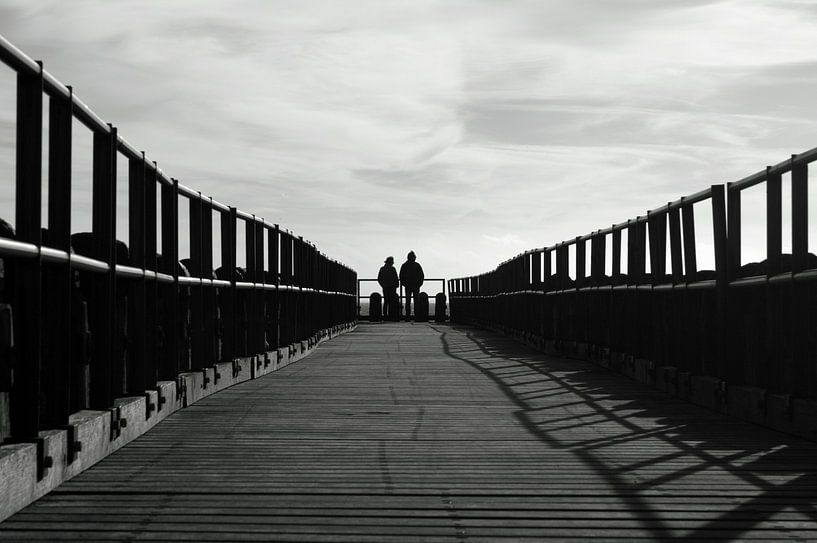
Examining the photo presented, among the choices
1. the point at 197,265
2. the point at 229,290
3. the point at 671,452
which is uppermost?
the point at 197,265

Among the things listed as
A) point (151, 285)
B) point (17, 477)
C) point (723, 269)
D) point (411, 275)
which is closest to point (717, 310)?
point (723, 269)

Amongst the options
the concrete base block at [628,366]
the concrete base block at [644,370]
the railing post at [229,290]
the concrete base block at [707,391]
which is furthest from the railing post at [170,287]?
the concrete base block at [628,366]

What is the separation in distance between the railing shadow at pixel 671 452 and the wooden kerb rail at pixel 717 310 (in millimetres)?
217

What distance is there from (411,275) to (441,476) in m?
36.4

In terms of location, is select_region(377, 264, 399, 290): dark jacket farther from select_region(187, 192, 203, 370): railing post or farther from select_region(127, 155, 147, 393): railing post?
select_region(127, 155, 147, 393): railing post

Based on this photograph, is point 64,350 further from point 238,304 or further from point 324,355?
point 324,355

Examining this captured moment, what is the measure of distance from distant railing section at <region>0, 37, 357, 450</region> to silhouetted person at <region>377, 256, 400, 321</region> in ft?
98.9

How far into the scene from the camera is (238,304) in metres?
11.6

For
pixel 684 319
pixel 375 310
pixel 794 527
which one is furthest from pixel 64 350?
pixel 375 310

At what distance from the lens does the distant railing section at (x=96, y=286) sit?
4996 millimetres

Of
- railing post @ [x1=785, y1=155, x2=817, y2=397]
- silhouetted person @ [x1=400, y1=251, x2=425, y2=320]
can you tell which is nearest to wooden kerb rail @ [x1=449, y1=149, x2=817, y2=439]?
railing post @ [x1=785, y1=155, x2=817, y2=397]

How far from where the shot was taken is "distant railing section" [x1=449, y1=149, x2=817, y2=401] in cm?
708

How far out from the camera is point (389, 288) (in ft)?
141

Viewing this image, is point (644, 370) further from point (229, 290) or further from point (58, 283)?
point (58, 283)
